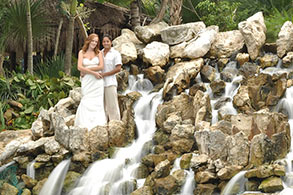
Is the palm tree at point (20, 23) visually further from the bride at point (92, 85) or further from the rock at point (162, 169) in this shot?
the rock at point (162, 169)

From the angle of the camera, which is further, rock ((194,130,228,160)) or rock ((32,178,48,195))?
rock ((32,178,48,195))

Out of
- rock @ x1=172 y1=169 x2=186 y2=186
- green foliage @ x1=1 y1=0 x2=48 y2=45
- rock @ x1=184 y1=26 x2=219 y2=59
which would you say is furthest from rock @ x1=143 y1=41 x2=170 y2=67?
rock @ x1=172 y1=169 x2=186 y2=186

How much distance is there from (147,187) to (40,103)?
496 centimetres

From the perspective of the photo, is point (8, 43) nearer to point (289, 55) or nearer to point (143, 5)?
point (143, 5)

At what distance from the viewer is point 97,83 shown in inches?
363

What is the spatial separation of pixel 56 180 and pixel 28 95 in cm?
419

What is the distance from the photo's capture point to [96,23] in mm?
14922

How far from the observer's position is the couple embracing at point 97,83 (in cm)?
909

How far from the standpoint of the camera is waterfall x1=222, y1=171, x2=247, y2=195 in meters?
6.84

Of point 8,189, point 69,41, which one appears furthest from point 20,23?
point 8,189

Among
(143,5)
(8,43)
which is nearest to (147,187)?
(8,43)

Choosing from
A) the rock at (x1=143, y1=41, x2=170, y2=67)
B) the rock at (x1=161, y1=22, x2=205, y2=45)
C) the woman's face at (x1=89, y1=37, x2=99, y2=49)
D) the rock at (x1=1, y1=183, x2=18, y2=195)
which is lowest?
the rock at (x1=1, y1=183, x2=18, y2=195)

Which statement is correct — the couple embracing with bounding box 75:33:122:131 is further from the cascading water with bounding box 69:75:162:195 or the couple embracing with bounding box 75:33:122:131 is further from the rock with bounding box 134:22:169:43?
the rock with bounding box 134:22:169:43

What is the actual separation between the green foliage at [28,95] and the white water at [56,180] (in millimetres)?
2972
